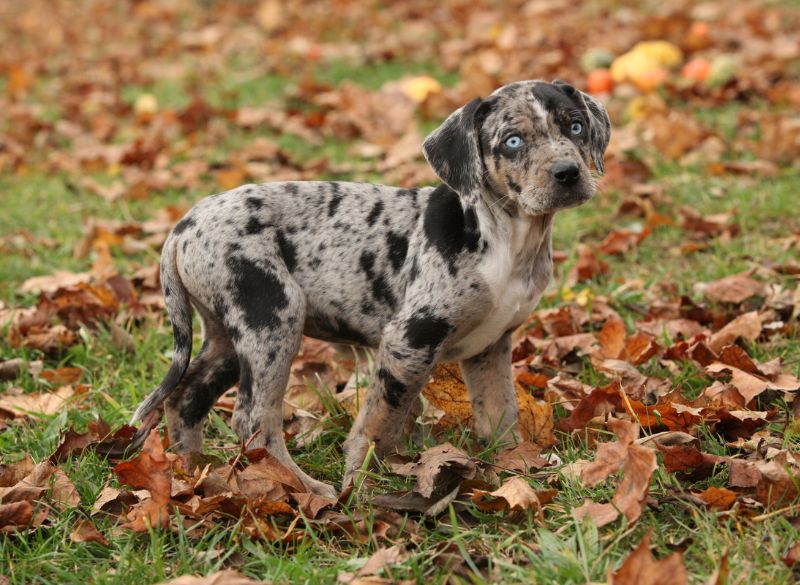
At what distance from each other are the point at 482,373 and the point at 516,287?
46 cm

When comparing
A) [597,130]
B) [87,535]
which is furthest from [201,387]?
[597,130]

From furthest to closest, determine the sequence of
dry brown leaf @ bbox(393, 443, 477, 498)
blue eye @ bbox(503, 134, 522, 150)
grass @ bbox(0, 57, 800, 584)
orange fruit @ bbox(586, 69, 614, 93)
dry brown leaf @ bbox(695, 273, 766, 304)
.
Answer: orange fruit @ bbox(586, 69, 614, 93) < dry brown leaf @ bbox(695, 273, 766, 304) < blue eye @ bbox(503, 134, 522, 150) < dry brown leaf @ bbox(393, 443, 477, 498) < grass @ bbox(0, 57, 800, 584)

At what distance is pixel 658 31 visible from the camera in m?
9.86

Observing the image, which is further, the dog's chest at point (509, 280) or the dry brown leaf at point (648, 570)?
the dog's chest at point (509, 280)

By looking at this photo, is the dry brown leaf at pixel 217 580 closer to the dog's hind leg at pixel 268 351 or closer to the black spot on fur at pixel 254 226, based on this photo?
the dog's hind leg at pixel 268 351

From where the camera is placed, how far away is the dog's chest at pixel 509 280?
3424 millimetres

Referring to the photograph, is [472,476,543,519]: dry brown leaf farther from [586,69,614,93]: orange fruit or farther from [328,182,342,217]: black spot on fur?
[586,69,614,93]: orange fruit

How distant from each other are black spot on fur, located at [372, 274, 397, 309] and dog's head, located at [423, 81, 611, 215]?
1.52 ft

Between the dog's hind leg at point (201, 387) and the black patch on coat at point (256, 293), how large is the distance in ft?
1.04

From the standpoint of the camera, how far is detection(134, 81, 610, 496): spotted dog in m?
3.41

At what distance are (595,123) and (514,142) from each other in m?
0.40

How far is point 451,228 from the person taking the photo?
11.5 feet

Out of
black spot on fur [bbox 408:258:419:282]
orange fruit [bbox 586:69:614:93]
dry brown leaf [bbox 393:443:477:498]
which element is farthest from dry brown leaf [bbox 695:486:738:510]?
orange fruit [bbox 586:69:614:93]

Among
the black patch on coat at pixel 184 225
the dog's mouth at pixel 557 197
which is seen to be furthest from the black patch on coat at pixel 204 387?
the dog's mouth at pixel 557 197
